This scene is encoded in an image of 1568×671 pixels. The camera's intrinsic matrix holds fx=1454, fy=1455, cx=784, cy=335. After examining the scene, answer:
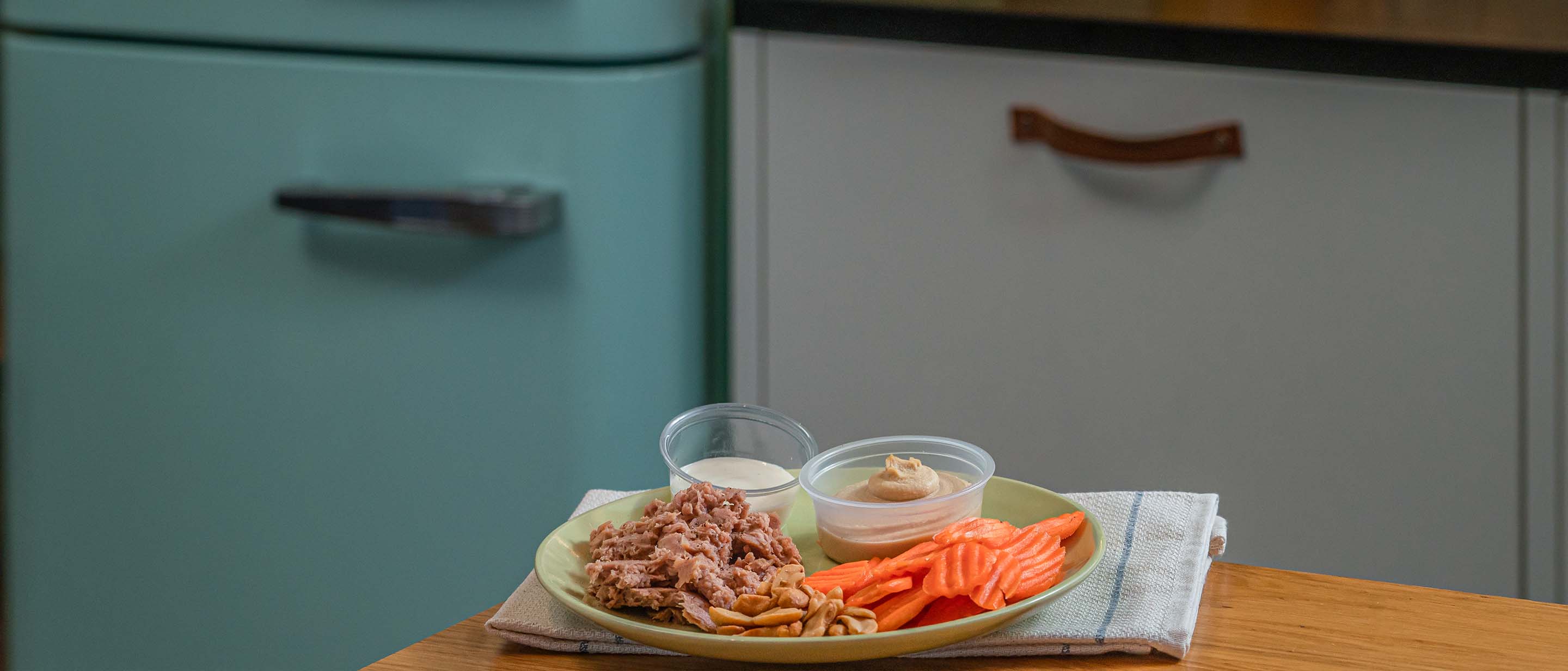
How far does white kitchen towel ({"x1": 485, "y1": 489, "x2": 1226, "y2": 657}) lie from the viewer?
654 millimetres

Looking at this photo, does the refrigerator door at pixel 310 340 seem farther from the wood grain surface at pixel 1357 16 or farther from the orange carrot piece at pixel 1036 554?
the orange carrot piece at pixel 1036 554

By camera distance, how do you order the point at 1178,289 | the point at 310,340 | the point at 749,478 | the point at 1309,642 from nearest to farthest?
1. the point at 1309,642
2. the point at 749,478
3. the point at 1178,289
4. the point at 310,340

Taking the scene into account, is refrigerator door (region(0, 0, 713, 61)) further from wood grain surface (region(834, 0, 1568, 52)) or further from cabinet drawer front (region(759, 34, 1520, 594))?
wood grain surface (region(834, 0, 1568, 52))

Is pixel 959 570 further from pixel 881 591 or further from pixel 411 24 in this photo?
pixel 411 24

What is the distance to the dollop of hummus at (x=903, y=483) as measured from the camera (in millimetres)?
738

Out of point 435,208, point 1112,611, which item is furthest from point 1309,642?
point 435,208

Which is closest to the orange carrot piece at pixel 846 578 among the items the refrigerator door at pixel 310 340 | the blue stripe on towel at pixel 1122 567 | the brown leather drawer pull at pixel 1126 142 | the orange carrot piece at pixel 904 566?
the orange carrot piece at pixel 904 566

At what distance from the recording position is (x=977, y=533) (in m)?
0.69

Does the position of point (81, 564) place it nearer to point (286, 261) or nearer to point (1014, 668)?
point (286, 261)

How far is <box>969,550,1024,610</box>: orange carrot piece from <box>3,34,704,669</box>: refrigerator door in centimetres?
91

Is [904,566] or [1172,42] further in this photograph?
[1172,42]

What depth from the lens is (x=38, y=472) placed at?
5.33ft

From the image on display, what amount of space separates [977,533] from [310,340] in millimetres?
1056

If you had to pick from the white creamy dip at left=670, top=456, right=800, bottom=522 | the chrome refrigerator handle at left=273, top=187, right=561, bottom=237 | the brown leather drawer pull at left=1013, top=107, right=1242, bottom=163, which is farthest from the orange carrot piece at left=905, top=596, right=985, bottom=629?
the chrome refrigerator handle at left=273, top=187, right=561, bottom=237
